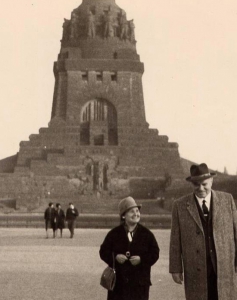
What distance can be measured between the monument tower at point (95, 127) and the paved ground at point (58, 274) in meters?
32.9

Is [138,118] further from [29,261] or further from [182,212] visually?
[182,212]

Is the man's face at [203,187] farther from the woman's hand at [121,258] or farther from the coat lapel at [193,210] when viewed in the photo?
the woman's hand at [121,258]

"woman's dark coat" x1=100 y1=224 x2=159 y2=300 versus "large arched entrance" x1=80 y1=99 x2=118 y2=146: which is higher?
"large arched entrance" x1=80 y1=99 x2=118 y2=146

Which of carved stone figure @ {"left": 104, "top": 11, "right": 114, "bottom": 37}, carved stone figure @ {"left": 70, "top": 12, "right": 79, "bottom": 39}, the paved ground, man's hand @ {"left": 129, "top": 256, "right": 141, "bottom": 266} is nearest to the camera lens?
man's hand @ {"left": 129, "top": 256, "right": 141, "bottom": 266}

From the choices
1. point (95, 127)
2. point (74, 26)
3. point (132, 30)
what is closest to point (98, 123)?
point (95, 127)

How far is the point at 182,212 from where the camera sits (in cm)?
702

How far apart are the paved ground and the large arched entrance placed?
4187cm

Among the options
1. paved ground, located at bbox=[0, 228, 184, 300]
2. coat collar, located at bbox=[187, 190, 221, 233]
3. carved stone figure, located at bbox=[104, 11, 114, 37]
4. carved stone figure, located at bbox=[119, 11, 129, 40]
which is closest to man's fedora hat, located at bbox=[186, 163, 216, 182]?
coat collar, located at bbox=[187, 190, 221, 233]

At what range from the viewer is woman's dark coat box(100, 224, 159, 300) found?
6762mm

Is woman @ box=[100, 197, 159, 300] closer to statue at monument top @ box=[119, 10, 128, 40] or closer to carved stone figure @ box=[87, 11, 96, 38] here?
carved stone figure @ box=[87, 11, 96, 38]

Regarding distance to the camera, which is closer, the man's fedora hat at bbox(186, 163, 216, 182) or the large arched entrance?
the man's fedora hat at bbox(186, 163, 216, 182)

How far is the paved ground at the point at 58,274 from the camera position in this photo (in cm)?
1084

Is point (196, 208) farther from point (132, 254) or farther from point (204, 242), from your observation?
point (132, 254)

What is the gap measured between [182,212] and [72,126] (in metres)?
58.0
